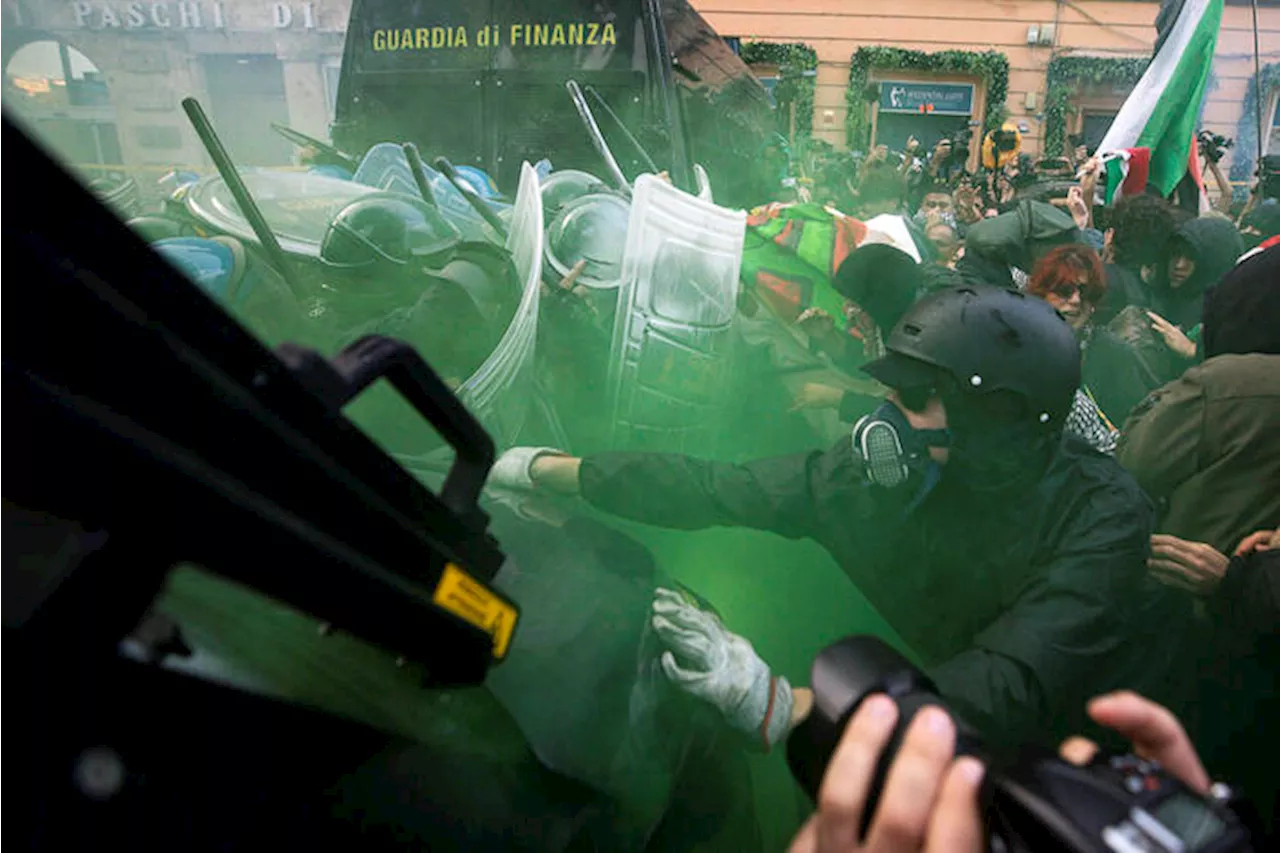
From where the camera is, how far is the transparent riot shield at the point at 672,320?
108 inches

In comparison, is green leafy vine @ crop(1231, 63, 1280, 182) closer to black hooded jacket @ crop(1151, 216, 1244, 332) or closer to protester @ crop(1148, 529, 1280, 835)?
black hooded jacket @ crop(1151, 216, 1244, 332)

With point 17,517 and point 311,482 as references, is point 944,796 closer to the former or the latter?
point 311,482

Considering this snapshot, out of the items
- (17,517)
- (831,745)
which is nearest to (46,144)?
(17,517)

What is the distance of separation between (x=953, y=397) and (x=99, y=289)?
5.41 ft

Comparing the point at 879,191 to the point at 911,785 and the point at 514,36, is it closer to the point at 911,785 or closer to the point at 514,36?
the point at 514,36

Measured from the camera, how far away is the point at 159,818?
62cm

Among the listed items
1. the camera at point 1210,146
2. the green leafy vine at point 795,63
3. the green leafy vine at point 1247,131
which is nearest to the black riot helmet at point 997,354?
the camera at point 1210,146

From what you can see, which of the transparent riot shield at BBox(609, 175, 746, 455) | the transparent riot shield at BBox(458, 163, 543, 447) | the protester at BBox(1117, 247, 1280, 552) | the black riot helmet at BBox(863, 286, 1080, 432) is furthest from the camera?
the transparent riot shield at BBox(609, 175, 746, 455)

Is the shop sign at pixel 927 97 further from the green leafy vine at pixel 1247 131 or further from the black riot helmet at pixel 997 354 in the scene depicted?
the black riot helmet at pixel 997 354

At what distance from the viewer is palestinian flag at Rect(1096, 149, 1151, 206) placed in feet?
16.8

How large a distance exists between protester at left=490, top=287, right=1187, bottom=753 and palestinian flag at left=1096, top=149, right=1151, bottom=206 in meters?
4.04

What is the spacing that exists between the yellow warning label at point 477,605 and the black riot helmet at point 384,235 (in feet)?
6.52

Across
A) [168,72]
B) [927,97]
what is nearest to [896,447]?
[168,72]

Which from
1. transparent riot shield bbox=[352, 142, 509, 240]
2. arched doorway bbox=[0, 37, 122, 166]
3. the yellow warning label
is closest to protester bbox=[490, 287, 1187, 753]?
the yellow warning label
